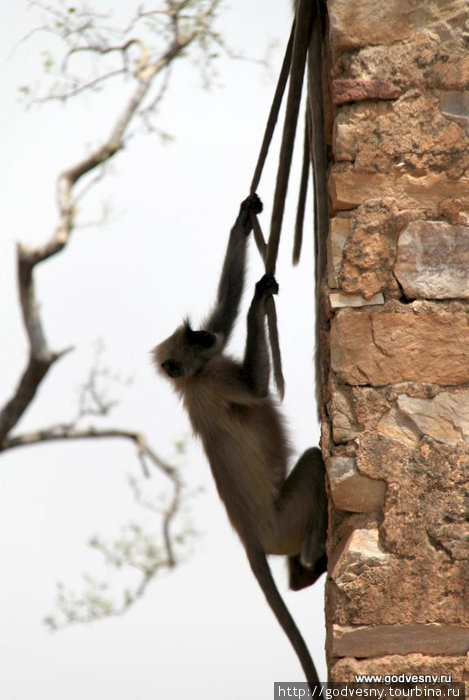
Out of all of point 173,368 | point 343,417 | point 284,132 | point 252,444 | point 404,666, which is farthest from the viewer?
point 173,368

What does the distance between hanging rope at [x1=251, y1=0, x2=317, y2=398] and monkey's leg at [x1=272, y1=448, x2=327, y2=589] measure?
30 centimetres

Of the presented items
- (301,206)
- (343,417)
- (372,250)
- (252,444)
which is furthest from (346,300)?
(252,444)

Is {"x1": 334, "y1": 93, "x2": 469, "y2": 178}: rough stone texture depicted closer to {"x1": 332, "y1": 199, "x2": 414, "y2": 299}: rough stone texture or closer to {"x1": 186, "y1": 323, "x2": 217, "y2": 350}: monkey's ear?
{"x1": 332, "y1": 199, "x2": 414, "y2": 299}: rough stone texture

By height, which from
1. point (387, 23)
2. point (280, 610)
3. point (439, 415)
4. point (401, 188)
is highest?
point (387, 23)

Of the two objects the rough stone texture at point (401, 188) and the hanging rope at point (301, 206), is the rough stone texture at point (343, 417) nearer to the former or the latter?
the rough stone texture at point (401, 188)

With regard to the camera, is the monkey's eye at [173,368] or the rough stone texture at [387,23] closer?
the rough stone texture at [387,23]

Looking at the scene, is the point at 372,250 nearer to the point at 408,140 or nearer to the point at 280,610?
the point at 408,140

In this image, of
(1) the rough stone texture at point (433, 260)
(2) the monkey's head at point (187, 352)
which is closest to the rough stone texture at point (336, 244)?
(1) the rough stone texture at point (433, 260)

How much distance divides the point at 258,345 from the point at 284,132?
878 mm

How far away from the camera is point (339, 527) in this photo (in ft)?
8.62

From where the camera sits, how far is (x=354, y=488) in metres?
2.55

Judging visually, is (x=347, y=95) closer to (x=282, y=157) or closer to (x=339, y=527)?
(x=282, y=157)

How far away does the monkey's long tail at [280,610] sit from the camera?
3197 millimetres

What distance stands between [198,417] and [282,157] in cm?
118
